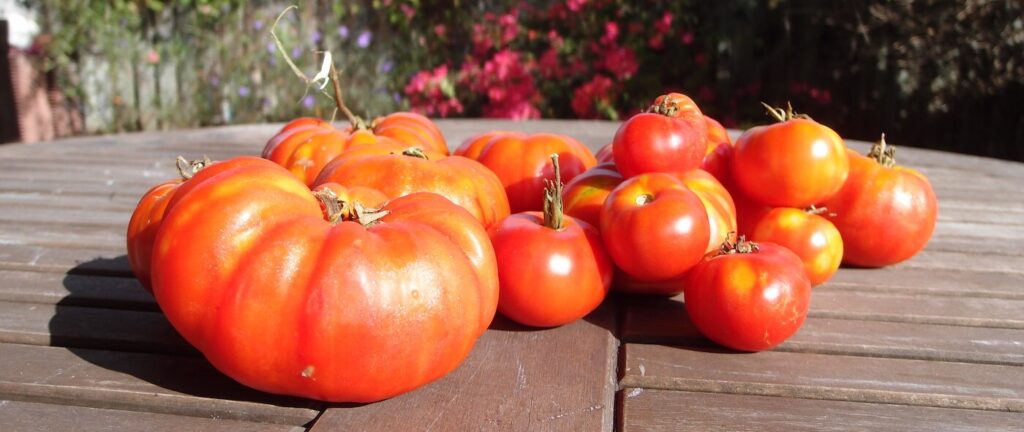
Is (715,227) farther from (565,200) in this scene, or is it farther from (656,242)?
(565,200)

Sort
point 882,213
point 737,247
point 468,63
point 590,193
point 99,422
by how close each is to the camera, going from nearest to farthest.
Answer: point 99,422, point 737,247, point 590,193, point 882,213, point 468,63

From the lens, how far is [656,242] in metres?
1.40

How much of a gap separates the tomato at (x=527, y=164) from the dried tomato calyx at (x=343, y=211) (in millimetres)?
715

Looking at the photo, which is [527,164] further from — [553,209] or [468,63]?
[468,63]

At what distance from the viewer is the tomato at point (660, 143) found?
1549 millimetres

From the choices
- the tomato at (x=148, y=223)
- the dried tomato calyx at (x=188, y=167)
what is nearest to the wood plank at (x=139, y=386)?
the tomato at (x=148, y=223)

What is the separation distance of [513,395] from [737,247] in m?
0.49

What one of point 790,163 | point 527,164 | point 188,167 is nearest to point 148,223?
point 188,167

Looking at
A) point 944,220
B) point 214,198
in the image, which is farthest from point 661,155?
point 944,220

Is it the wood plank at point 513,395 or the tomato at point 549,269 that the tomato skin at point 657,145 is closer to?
the tomato at point 549,269

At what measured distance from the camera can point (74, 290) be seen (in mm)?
1592

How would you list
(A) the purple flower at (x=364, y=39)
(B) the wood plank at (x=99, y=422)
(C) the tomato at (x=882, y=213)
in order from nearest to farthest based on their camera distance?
1. (B) the wood plank at (x=99, y=422)
2. (C) the tomato at (x=882, y=213)
3. (A) the purple flower at (x=364, y=39)

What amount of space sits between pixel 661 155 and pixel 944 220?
124 centimetres

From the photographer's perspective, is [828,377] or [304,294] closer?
[304,294]
